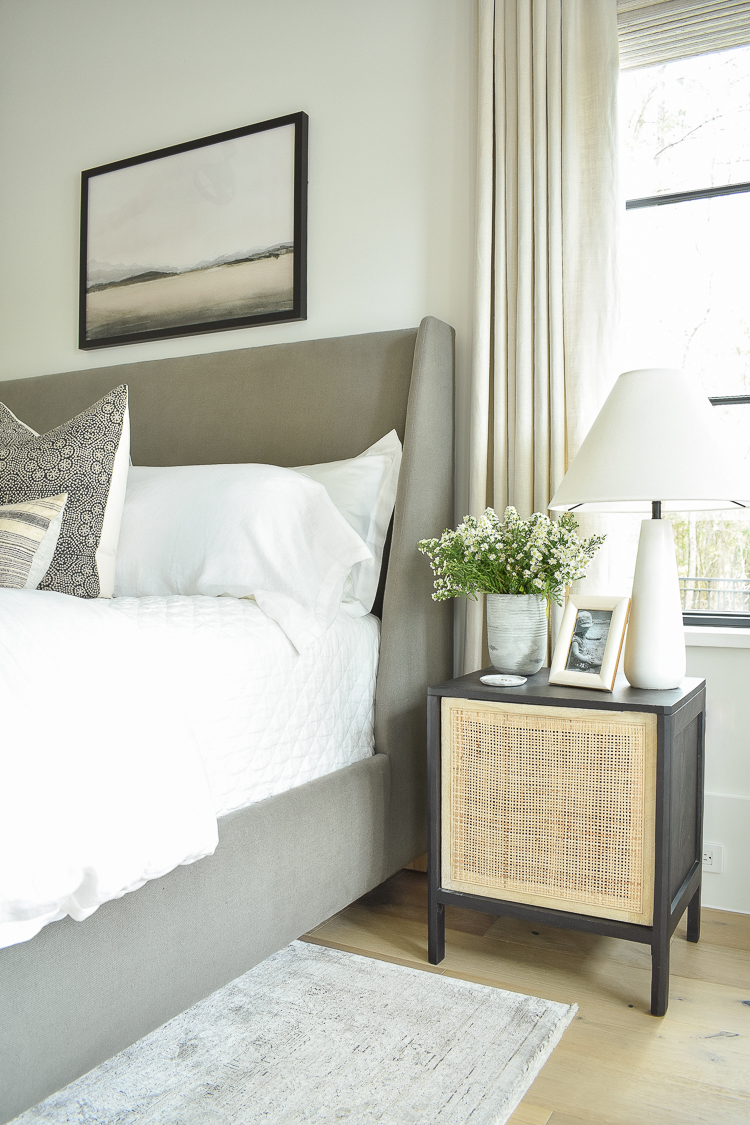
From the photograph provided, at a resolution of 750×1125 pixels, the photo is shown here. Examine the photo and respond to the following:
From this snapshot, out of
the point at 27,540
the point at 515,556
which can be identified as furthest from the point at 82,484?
the point at 515,556

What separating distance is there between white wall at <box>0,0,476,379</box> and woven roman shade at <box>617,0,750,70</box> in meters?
0.41

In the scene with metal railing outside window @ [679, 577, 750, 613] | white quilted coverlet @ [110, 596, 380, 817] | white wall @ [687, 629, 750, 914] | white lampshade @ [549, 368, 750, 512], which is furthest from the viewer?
metal railing outside window @ [679, 577, 750, 613]

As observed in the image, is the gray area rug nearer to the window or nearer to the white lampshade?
the white lampshade

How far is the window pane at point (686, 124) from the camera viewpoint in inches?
85.5

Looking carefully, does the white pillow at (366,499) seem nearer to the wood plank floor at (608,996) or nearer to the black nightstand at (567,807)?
the black nightstand at (567,807)

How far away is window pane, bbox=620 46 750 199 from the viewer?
217 cm

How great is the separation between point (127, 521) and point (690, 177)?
169cm

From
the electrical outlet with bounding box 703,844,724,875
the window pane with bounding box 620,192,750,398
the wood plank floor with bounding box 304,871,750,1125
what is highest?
the window pane with bounding box 620,192,750,398

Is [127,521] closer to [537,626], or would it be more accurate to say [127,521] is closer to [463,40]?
[537,626]

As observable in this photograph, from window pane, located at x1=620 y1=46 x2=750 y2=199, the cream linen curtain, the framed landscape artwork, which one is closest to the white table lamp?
the cream linen curtain

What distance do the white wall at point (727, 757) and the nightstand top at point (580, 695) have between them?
26 cm

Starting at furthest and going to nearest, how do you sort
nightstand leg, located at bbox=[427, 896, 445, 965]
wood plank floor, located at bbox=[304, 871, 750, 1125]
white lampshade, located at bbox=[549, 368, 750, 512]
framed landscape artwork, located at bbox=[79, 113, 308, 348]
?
1. framed landscape artwork, located at bbox=[79, 113, 308, 348]
2. nightstand leg, located at bbox=[427, 896, 445, 965]
3. white lampshade, located at bbox=[549, 368, 750, 512]
4. wood plank floor, located at bbox=[304, 871, 750, 1125]

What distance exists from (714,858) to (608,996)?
58cm

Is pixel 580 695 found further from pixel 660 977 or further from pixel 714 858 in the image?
pixel 714 858
